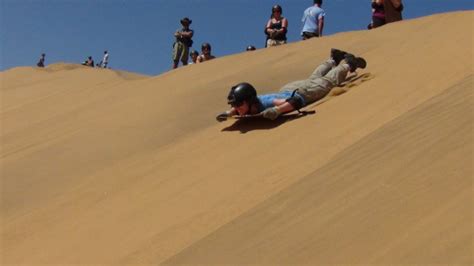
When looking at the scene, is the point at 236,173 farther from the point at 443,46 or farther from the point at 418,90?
the point at 443,46

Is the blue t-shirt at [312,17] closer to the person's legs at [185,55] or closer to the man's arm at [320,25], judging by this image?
the man's arm at [320,25]

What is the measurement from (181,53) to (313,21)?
2.53 metres

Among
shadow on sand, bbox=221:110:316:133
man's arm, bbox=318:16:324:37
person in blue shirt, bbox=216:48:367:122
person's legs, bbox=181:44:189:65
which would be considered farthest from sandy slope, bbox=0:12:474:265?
person's legs, bbox=181:44:189:65

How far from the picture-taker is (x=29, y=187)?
504 centimetres

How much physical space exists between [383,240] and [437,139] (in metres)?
1.07

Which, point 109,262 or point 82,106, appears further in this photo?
point 82,106

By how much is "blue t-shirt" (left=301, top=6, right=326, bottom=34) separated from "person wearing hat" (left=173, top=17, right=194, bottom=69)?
2165mm

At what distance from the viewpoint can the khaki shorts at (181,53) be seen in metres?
10.9

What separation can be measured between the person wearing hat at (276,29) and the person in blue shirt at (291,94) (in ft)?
11.8

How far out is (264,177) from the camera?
3850mm

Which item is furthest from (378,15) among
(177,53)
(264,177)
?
(264,177)

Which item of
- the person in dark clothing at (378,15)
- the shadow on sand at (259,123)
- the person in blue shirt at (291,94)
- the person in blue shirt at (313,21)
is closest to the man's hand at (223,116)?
the person in blue shirt at (291,94)

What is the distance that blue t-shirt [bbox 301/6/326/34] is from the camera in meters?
9.39

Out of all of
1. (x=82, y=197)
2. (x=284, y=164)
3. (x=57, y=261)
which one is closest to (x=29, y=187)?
(x=82, y=197)
